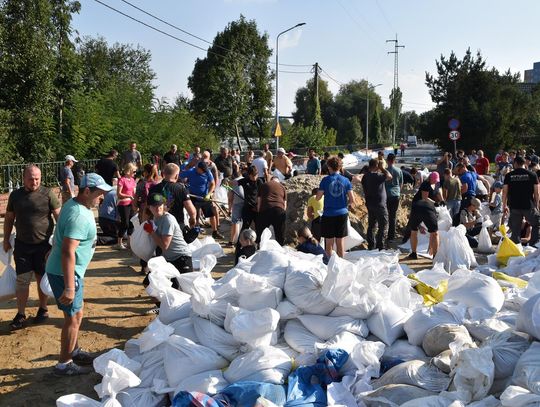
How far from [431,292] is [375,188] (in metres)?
3.20

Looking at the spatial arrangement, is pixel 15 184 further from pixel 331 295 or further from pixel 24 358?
pixel 331 295

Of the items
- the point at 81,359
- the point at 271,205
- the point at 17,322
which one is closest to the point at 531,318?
the point at 81,359

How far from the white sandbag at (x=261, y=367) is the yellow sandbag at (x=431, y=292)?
1.65 metres

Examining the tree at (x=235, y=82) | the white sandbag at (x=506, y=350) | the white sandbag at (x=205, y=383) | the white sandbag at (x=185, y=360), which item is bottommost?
the white sandbag at (x=205, y=383)

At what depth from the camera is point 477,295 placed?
4305 mm

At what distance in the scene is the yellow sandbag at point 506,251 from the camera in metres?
6.97

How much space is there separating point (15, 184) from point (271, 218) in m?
8.85

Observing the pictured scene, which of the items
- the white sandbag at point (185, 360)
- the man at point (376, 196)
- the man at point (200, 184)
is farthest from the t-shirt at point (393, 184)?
the white sandbag at point (185, 360)

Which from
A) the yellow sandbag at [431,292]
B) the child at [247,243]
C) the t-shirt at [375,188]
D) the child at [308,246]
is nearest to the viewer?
the yellow sandbag at [431,292]

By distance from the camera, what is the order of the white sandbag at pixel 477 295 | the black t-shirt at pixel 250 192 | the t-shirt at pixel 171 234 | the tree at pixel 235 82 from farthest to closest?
the tree at pixel 235 82
the black t-shirt at pixel 250 192
the t-shirt at pixel 171 234
the white sandbag at pixel 477 295

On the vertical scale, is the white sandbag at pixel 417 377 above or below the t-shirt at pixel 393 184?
below

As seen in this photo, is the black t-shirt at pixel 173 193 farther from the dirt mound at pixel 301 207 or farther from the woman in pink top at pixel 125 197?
the dirt mound at pixel 301 207

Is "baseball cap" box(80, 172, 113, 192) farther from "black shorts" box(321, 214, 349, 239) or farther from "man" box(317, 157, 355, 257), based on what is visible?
"black shorts" box(321, 214, 349, 239)

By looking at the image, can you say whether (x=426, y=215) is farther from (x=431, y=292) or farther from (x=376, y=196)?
(x=431, y=292)
